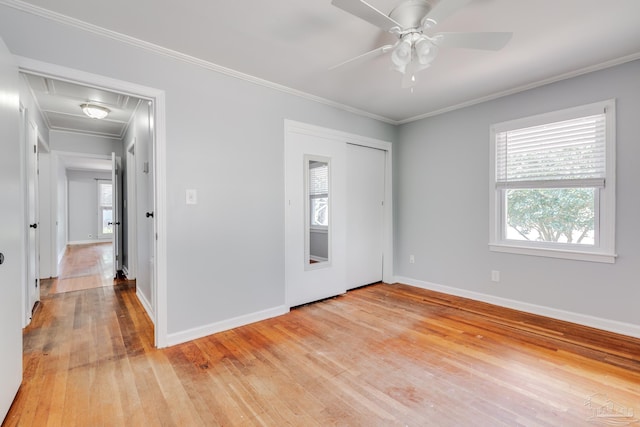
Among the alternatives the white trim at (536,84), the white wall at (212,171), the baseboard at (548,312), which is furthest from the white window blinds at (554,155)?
the white wall at (212,171)

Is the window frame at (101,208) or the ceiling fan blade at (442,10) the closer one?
the ceiling fan blade at (442,10)

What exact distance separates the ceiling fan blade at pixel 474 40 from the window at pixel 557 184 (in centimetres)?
169

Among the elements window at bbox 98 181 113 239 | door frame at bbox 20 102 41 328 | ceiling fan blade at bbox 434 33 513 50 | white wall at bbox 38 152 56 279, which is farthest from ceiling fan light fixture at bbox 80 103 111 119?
window at bbox 98 181 113 239

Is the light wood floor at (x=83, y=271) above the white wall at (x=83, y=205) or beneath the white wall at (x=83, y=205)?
beneath

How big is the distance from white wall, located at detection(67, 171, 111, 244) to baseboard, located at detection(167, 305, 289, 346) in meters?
9.32

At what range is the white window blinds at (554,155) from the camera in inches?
110

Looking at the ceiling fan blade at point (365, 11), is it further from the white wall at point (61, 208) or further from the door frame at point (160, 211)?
the white wall at point (61, 208)

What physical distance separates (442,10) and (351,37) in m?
0.78

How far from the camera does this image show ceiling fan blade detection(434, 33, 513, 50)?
1.81 metres

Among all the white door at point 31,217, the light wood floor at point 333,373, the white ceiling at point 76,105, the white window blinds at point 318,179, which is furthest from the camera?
the white window blinds at point 318,179

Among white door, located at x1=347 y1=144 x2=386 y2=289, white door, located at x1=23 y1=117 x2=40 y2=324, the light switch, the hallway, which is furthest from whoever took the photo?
the hallway

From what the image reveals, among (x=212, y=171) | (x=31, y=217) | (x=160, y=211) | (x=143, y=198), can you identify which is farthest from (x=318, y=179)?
(x=31, y=217)

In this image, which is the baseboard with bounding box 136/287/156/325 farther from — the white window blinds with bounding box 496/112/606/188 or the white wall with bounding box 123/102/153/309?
the white window blinds with bounding box 496/112/606/188

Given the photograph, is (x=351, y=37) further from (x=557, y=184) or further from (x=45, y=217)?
(x=45, y=217)
